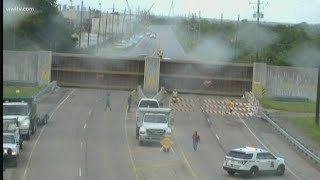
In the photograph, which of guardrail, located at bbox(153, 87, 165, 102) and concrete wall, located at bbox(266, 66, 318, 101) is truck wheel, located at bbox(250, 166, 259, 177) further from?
concrete wall, located at bbox(266, 66, 318, 101)

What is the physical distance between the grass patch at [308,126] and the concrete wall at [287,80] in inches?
628

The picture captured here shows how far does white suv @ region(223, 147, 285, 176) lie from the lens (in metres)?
30.0

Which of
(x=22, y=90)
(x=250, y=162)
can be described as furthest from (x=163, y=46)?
(x=250, y=162)

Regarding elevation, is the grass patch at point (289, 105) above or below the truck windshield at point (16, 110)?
below

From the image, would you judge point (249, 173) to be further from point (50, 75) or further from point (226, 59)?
point (226, 59)

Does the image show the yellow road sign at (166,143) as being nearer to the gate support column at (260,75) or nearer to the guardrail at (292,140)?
the guardrail at (292,140)

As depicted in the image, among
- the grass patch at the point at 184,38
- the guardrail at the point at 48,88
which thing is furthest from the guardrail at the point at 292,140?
the grass patch at the point at 184,38

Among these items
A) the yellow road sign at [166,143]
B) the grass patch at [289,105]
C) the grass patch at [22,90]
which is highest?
the yellow road sign at [166,143]

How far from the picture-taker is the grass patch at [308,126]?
45094 mm

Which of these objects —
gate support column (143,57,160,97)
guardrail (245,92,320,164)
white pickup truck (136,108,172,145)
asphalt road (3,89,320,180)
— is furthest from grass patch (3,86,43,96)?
white pickup truck (136,108,172,145)

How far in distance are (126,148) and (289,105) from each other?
29.1 meters

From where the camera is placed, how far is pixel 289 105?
6247 cm

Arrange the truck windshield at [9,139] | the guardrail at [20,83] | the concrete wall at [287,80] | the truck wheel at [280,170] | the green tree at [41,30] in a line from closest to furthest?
the truck windshield at [9,139], the truck wheel at [280,170], the guardrail at [20,83], the concrete wall at [287,80], the green tree at [41,30]

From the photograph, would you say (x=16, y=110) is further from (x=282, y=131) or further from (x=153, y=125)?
(x=282, y=131)
